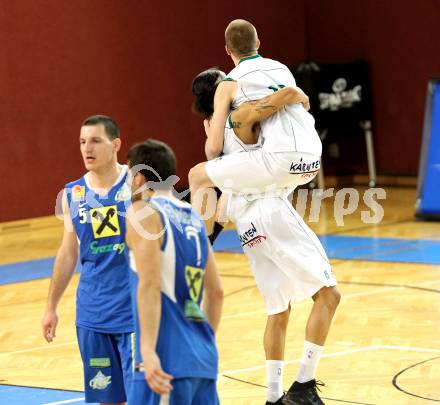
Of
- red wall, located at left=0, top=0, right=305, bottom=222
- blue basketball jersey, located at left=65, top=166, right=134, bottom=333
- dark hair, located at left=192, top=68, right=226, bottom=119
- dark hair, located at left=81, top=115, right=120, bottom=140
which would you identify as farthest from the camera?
red wall, located at left=0, top=0, right=305, bottom=222

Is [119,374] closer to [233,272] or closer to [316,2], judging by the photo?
[233,272]

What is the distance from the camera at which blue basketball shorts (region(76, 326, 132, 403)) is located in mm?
5238

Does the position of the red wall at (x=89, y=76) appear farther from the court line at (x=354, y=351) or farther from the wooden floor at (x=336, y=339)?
the court line at (x=354, y=351)

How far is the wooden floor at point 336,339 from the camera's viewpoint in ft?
21.3

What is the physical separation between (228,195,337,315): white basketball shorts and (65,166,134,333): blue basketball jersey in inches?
41.2

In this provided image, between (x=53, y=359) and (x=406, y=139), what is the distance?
9.61 m

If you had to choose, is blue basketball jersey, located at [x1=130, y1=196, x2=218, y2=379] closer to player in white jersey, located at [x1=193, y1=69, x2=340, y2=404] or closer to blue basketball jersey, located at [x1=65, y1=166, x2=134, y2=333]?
blue basketball jersey, located at [x1=65, y1=166, x2=134, y2=333]

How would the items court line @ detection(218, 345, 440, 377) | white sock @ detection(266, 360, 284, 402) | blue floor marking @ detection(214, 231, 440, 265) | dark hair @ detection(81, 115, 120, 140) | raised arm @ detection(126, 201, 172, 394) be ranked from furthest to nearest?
blue floor marking @ detection(214, 231, 440, 265) → court line @ detection(218, 345, 440, 377) → white sock @ detection(266, 360, 284, 402) → dark hair @ detection(81, 115, 120, 140) → raised arm @ detection(126, 201, 172, 394)

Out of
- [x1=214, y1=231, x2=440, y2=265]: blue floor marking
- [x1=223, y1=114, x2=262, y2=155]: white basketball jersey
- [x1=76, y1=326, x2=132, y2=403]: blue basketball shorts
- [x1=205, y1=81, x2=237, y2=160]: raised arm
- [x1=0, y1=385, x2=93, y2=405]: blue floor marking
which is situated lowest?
[x1=214, y1=231, x2=440, y2=265]: blue floor marking

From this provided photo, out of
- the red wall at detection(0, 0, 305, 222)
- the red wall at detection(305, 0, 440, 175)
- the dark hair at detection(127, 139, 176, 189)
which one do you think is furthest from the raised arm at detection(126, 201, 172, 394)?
the red wall at detection(305, 0, 440, 175)

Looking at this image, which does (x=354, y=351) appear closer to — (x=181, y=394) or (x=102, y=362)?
(x=102, y=362)

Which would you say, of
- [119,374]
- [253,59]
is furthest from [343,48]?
[119,374]

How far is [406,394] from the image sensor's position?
20.4 feet

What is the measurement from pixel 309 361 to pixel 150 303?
7.24 ft
